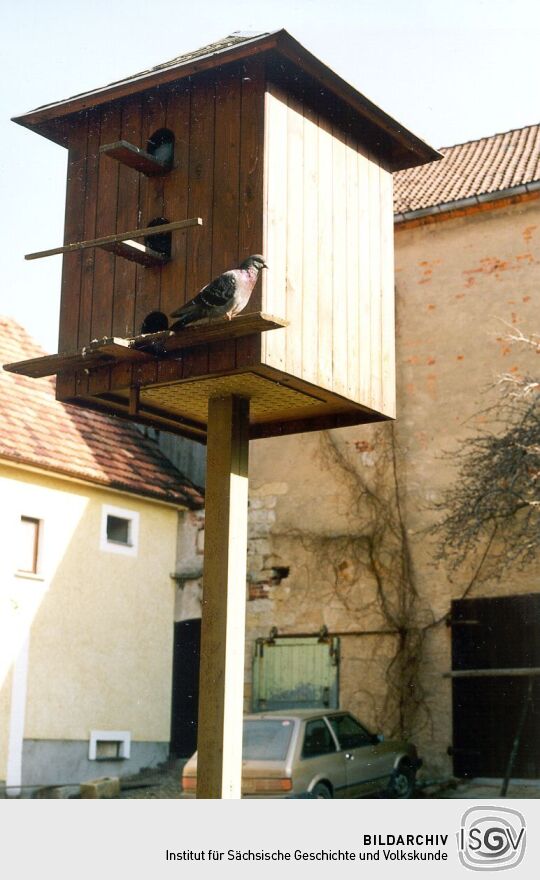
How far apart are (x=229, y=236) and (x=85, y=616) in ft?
29.5

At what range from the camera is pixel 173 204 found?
7.71 metres

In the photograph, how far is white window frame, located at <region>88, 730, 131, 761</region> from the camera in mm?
15133

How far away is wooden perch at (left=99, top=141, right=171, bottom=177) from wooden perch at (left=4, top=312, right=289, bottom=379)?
3.63 ft

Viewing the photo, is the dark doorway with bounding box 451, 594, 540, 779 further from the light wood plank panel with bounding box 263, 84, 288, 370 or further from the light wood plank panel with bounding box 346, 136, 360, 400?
the light wood plank panel with bounding box 263, 84, 288, 370

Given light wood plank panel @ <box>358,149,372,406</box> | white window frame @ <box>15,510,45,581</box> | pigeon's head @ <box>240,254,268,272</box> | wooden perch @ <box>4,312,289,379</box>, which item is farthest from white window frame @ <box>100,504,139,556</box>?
pigeon's head @ <box>240,254,268,272</box>

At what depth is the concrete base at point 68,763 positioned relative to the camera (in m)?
14.2

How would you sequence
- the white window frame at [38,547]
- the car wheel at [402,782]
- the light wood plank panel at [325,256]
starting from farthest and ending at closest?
the white window frame at [38,547] < the car wheel at [402,782] < the light wood plank panel at [325,256]

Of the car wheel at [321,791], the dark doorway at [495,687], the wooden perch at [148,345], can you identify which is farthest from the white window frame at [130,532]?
the wooden perch at [148,345]

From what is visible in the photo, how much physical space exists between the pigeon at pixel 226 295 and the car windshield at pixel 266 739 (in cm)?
554

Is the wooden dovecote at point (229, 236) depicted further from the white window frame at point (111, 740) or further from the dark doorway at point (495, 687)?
the white window frame at point (111, 740)
